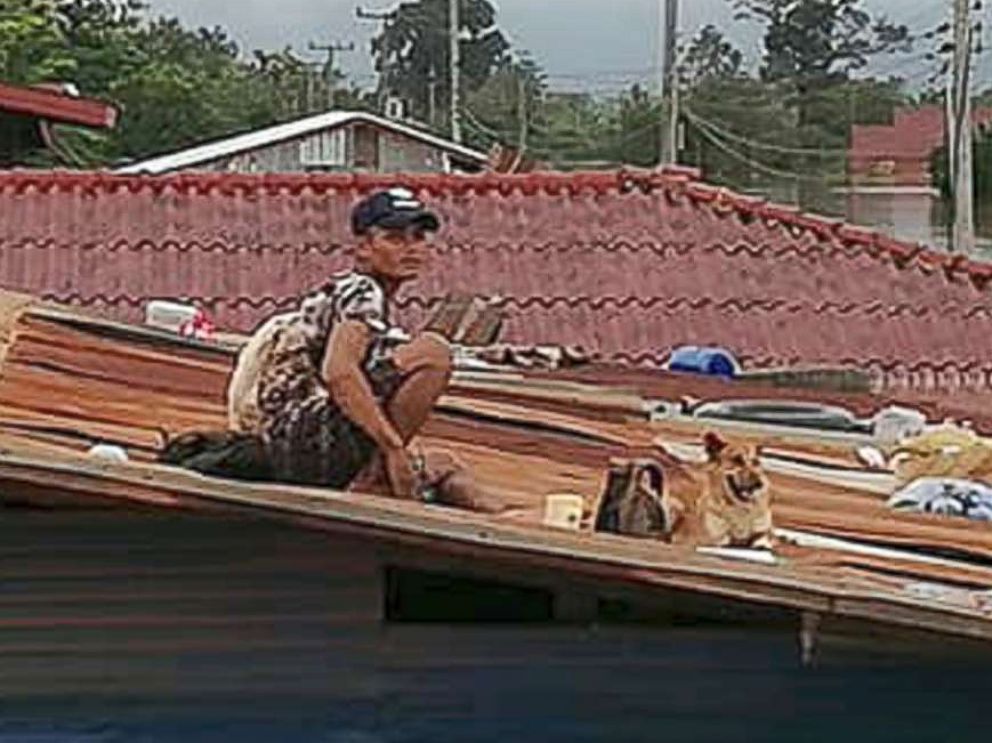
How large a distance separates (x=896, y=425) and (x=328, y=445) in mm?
2358

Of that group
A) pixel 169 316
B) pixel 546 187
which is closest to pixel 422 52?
pixel 546 187

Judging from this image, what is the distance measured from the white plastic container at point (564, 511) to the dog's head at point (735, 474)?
290 mm

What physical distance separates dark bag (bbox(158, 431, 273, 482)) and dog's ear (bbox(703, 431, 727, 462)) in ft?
3.22

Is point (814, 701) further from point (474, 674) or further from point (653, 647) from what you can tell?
point (474, 674)

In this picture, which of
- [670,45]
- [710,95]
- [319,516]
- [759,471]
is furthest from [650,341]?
[710,95]

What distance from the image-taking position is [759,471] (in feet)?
15.6

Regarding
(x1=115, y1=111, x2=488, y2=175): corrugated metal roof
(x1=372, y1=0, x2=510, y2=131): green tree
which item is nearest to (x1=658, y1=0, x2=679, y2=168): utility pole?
(x1=115, y1=111, x2=488, y2=175): corrugated metal roof

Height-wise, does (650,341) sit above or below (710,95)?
below

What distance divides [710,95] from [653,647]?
52211 mm

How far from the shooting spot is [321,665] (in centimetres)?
448

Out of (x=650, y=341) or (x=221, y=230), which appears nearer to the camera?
(x=650, y=341)

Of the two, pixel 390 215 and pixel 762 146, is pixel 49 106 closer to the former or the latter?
pixel 390 215

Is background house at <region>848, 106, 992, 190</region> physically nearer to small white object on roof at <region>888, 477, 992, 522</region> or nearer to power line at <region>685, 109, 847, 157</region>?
power line at <region>685, 109, 847, 157</region>

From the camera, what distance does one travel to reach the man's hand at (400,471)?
4441 millimetres
